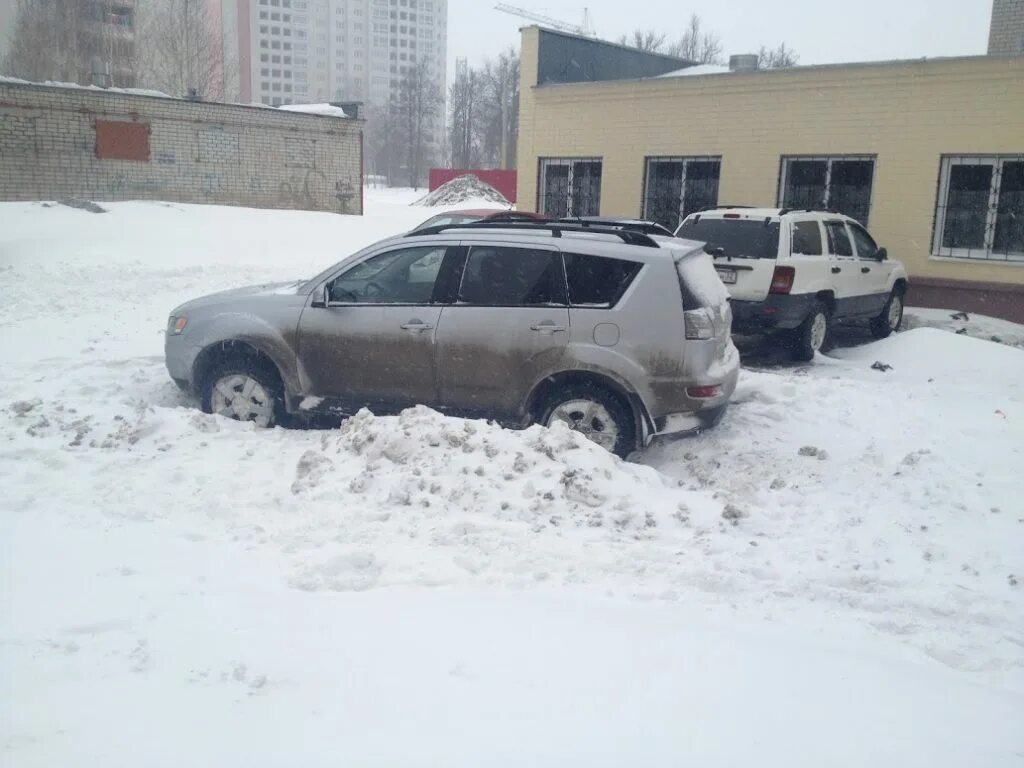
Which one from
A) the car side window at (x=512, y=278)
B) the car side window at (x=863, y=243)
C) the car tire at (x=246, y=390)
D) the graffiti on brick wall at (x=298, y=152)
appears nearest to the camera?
the car side window at (x=512, y=278)

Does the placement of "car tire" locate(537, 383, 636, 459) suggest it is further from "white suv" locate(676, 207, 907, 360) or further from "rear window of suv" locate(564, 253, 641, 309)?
"white suv" locate(676, 207, 907, 360)

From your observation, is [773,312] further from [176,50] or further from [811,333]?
[176,50]

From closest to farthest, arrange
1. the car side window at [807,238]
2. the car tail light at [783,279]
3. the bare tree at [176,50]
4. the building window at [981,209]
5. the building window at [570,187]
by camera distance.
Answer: the car tail light at [783,279]
the car side window at [807,238]
the building window at [981,209]
the building window at [570,187]
the bare tree at [176,50]

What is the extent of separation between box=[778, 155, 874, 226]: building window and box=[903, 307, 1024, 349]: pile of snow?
183 centimetres

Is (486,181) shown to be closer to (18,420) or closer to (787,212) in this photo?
(787,212)

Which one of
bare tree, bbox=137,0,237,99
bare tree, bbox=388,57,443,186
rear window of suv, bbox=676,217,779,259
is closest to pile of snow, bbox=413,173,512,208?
bare tree, bbox=137,0,237,99

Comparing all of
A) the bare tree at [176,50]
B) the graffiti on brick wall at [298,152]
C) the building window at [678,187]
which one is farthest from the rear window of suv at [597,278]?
the bare tree at [176,50]

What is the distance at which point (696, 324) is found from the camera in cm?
603

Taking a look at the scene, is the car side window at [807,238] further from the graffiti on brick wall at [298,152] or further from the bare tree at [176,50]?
the bare tree at [176,50]

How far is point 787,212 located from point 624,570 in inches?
290

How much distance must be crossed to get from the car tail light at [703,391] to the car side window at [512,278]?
1.09 m

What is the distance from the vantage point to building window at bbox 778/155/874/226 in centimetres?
1431

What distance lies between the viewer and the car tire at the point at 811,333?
10.4 metres

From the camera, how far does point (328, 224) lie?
→ 2372cm
